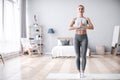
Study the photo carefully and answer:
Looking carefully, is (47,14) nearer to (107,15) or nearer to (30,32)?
(30,32)

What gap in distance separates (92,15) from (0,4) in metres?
4.72

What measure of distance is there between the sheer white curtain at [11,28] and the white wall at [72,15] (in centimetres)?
102

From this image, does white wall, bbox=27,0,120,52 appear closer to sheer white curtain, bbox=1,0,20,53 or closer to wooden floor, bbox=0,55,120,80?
sheer white curtain, bbox=1,0,20,53

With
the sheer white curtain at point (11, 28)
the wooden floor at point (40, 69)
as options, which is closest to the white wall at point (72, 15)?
the sheer white curtain at point (11, 28)

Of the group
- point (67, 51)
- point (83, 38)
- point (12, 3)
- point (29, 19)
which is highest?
point (12, 3)

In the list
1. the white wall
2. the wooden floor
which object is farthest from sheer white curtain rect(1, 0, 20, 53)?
the wooden floor

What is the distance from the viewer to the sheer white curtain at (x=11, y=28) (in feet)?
27.4

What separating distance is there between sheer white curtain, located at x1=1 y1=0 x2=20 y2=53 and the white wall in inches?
40.2

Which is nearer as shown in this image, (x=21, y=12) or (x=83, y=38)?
(x=83, y=38)

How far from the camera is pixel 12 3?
935cm

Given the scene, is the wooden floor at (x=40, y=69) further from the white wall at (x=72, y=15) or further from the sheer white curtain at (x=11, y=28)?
the white wall at (x=72, y=15)

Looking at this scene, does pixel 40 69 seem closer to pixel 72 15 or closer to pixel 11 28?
pixel 11 28

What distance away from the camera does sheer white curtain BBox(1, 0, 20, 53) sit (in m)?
8.36

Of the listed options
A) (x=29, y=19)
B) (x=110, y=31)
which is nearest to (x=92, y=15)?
(x=110, y=31)
